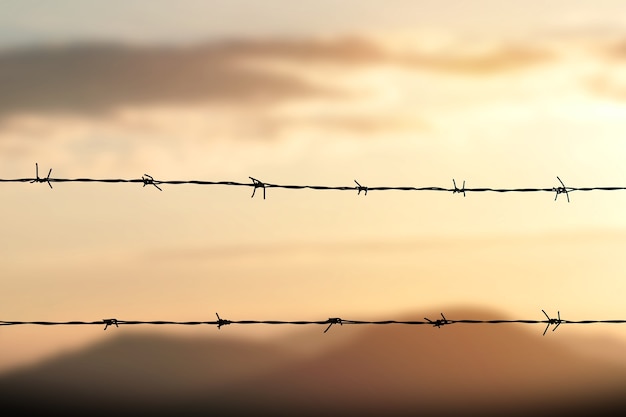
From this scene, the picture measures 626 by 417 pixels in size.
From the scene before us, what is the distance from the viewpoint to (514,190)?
25.3 ft

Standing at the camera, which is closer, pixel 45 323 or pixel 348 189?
pixel 45 323

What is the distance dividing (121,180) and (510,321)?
3.02 metres

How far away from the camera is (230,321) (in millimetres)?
7508

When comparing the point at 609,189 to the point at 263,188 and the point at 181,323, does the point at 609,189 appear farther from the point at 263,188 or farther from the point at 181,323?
the point at 181,323

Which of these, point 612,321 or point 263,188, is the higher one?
point 263,188

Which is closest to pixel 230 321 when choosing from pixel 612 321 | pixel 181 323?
pixel 181 323

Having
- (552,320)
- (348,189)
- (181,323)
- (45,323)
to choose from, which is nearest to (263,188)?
(348,189)

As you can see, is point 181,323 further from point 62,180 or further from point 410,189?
point 410,189

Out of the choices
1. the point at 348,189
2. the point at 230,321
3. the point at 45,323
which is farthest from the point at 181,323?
the point at 348,189

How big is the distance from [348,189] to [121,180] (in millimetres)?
1648

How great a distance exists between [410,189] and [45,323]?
2740 millimetres

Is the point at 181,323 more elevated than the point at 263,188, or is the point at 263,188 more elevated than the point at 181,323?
the point at 263,188

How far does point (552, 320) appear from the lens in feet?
26.6

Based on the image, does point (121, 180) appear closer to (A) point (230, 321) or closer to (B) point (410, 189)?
(A) point (230, 321)
